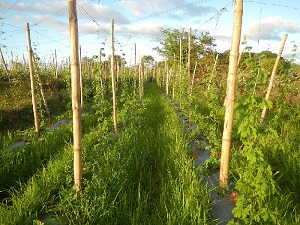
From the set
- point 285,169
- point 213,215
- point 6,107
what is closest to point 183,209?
point 213,215

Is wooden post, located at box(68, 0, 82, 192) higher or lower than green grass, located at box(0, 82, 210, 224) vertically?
higher

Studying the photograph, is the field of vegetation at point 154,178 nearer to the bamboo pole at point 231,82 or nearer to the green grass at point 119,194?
the green grass at point 119,194

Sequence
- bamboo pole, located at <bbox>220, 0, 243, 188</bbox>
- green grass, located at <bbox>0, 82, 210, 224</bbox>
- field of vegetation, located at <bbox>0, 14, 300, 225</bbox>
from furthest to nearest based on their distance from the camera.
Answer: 1. bamboo pole, located at <bbox>220, 0, 243, 188</bbox>
2. green grass, located at <bbox>0, 82, 210, 224</bbox>
3. field of vegetation, located at <bbox>0, 14, 300, 225</bbox>

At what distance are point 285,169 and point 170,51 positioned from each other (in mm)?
21436

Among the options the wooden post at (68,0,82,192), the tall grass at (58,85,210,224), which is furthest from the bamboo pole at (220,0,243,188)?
the wooden post at (68,0,82,192)

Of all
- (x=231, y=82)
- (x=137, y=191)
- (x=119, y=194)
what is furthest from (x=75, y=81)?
(x=231, y=82)

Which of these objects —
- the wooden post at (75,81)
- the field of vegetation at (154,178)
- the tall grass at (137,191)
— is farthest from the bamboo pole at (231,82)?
the wooden post at (75,81)

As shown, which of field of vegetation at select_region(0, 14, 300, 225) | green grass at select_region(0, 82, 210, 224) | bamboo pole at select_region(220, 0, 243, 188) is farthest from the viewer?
bamboo pole at select_region(220, 0, 243, 188)

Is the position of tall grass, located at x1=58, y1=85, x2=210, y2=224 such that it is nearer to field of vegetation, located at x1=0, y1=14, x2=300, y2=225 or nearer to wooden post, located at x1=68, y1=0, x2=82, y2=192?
field of vegetation, located at x1=0, y1=14, x2=300, y2=225

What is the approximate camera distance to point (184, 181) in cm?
346

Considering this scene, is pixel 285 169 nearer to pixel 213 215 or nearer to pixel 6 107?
pixel 213 215

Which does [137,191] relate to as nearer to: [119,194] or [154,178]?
[119,194]

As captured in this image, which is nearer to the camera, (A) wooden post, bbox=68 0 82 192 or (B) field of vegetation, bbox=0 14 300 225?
(B) field of vegetation, bbox=0 14 300 225

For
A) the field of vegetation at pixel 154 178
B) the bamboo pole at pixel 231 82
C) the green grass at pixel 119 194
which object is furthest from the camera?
the bamboo pole at pixel 231 82
